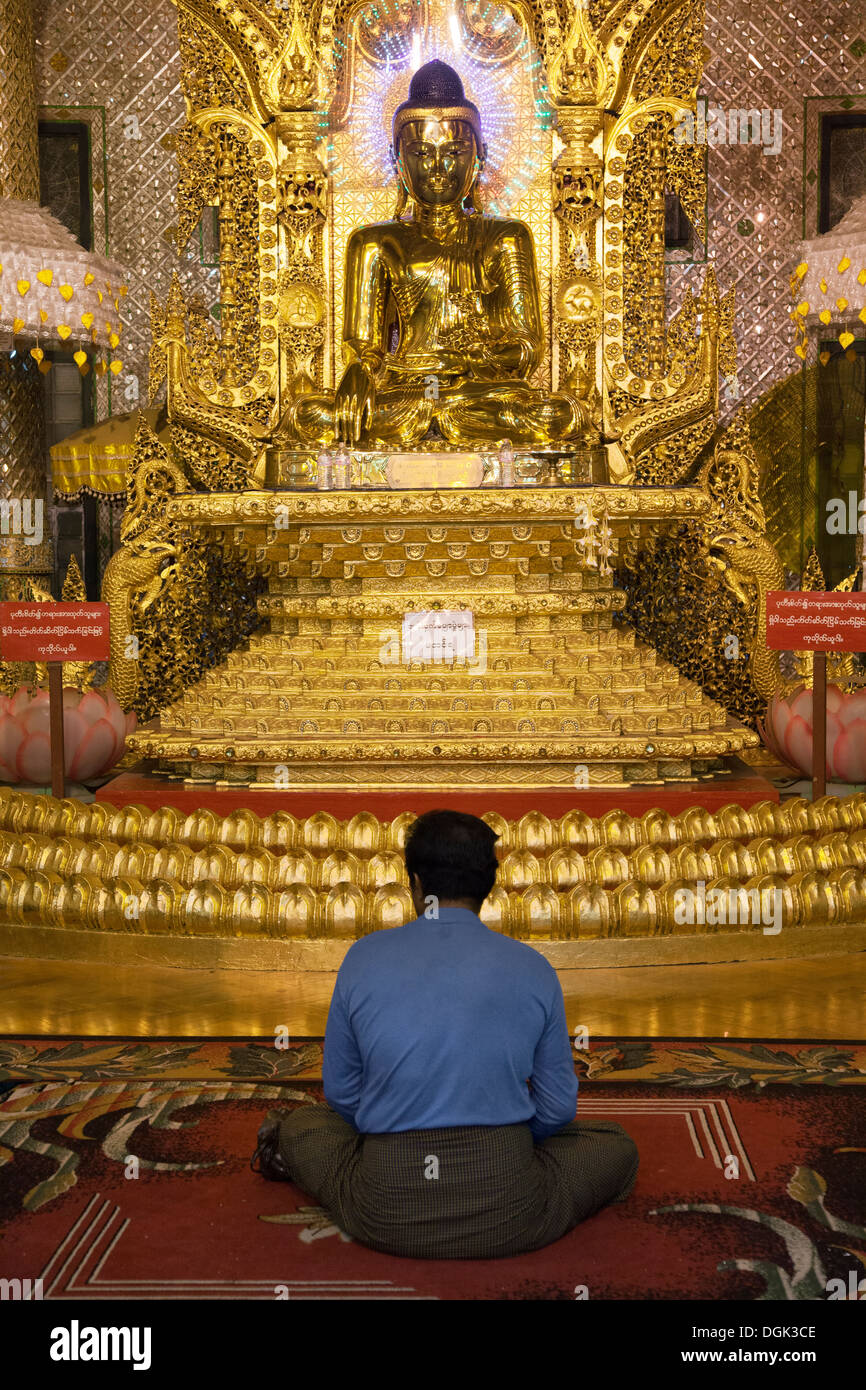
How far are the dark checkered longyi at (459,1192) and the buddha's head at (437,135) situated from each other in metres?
5.30

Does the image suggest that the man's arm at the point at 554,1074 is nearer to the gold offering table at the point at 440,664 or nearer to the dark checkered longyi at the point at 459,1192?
the dark checkered longyi at the point at 459,1192

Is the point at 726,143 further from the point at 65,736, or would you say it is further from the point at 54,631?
the point at 54,631

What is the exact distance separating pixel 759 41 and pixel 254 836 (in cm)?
564

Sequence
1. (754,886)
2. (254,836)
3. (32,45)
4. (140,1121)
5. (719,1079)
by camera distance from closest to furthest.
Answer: (140,1121), (719,1079), (754,886), (254,836), (32,45)

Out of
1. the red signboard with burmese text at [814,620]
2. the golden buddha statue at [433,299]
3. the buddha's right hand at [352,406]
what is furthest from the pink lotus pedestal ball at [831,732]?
the buddha's right hand at [352,406]

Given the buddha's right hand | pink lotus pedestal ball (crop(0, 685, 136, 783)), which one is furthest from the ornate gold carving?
the buddha's right hand

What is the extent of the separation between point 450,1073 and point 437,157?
5.37 m

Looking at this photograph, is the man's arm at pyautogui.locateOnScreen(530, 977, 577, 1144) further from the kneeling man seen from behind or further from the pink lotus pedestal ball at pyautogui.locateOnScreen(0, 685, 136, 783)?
the pink lotus pedestal ball at pyautogui.locateOnScreen(0, 685, 136, 783)

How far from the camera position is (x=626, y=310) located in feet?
22.5

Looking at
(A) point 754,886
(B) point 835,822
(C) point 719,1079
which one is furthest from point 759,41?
(C) point 719,1079

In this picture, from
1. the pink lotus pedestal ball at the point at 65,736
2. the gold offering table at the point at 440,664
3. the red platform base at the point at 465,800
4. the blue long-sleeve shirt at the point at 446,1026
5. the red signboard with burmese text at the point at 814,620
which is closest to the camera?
the blue long-sleeve shirt at the point at 446,1026

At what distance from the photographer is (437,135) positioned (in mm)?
6562

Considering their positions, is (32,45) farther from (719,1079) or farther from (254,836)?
(719,1079)

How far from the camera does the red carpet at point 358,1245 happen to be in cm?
208
